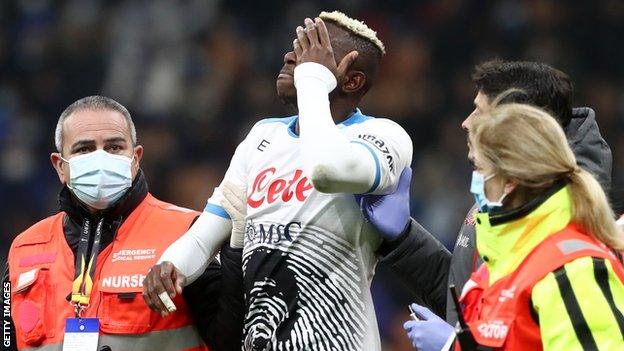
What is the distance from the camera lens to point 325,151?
3395 millimetres

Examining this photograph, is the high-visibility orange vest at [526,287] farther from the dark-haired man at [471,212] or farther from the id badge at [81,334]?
the id badge at [81,334]

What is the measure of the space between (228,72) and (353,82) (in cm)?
539

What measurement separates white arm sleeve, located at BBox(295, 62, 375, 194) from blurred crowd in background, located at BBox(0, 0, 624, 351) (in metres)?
4.16

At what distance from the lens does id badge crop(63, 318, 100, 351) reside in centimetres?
389

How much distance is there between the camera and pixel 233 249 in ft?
12.7

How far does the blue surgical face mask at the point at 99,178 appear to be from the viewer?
4.06 metres

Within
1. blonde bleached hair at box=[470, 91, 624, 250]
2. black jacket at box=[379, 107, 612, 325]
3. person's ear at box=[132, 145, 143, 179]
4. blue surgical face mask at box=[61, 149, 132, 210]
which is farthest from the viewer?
person's ear at box=[132, 145, 143, 179]

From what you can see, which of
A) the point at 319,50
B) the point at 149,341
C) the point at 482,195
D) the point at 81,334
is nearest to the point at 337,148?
the point at 319,50

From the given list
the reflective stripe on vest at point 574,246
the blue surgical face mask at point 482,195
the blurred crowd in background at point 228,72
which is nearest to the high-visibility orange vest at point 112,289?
the blue surgical face mask at point 482,195

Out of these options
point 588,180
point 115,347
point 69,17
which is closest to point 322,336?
point 115,347

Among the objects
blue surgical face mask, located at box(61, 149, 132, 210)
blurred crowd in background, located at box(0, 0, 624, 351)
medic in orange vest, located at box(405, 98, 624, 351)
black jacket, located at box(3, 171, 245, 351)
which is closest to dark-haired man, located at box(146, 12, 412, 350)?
black jacket, located at box(3, 171, 245, 351)

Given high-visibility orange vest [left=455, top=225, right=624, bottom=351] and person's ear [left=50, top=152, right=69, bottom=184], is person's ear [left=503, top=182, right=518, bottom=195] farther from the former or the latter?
person's ear [left=50, top=152, right=69, bottom=184]

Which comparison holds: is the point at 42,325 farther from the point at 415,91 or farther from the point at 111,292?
the point at 415,91

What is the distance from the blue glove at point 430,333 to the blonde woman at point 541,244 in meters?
0.39
